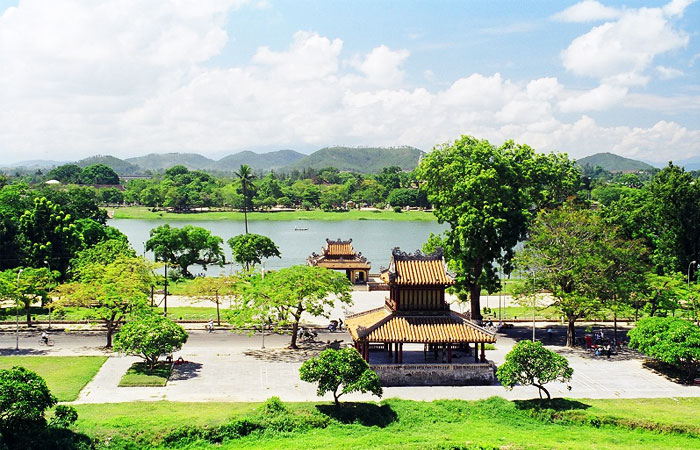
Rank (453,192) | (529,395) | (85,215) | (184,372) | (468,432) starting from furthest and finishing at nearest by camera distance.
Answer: (85,215), (453,192), (184,372), (529,395), (468,432)

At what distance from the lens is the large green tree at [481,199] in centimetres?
4872

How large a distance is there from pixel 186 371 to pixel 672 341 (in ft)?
95.0

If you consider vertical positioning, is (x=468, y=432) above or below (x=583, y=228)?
below

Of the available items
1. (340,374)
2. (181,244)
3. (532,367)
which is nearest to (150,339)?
(340,374)

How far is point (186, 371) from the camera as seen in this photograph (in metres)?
38.5

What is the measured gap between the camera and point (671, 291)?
154ft

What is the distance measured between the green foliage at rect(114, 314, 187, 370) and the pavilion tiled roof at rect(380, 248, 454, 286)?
1359cm

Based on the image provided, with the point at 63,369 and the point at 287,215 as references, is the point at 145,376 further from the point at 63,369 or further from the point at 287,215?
the point at 287,215

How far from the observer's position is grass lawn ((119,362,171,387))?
117 ft

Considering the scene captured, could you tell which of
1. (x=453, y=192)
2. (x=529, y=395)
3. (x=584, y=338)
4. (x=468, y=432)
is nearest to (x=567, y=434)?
(x=468, y=432)

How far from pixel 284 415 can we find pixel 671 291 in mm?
32003

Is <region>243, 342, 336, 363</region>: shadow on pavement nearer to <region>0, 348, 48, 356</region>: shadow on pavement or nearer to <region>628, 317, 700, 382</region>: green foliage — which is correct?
<region>0, 348, 48, 356</region>: shadow on pavement

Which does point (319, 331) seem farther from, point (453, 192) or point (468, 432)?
point (468, 432)

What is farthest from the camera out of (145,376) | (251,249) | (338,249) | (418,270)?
(251,249)
